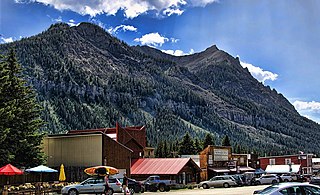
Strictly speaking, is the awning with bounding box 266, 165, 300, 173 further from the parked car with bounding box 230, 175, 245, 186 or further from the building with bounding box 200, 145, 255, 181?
the parked car with bounding box 230, 175, 245, 186

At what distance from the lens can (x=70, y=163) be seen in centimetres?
5066

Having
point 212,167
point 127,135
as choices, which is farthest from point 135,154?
point 212,167

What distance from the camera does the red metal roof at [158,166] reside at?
5881 centimetres

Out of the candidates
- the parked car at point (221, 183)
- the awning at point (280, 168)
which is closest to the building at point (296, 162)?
the awning at point (280, 168)

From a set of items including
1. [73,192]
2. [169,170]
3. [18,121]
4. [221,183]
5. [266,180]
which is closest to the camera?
[73,192]

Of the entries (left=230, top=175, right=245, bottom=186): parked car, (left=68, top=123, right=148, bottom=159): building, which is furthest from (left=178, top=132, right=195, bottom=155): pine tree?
(left=230, top=175, right=245, bottom=186): parked car

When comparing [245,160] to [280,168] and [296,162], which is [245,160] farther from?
[296,162]

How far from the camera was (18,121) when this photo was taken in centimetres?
4184

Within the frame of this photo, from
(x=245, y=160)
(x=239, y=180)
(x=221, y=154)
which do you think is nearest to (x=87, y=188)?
(x=239, y=180)

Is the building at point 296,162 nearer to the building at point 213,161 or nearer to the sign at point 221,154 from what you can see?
the sign at point 221,154

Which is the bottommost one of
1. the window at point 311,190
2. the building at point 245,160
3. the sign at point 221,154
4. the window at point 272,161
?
the window at point 272,161

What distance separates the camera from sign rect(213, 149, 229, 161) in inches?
2857

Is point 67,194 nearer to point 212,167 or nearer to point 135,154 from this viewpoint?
point 135,154

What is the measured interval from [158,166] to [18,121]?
24.2 metres
